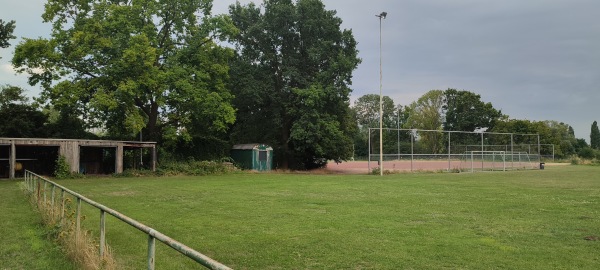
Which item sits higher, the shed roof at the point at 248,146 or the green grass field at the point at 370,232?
the shed roof at the point at 248,146

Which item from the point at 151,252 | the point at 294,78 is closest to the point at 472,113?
the point at 294,78

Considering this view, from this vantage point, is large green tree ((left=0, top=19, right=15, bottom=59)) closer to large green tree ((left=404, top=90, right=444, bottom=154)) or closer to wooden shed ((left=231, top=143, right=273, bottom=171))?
wooden shed ((left=231, top=143, right=273, bottom=171))

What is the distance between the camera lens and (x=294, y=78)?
39.7m

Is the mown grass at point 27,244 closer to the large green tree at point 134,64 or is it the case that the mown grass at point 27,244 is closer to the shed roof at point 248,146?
the large green tree at point 134,64

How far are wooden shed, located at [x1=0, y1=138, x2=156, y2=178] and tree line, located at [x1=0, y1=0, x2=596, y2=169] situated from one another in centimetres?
186

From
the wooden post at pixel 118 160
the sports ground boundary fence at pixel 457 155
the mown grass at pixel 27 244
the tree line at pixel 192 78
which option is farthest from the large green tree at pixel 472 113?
the mown grass at pixel 27 244

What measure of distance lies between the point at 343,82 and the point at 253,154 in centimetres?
1022

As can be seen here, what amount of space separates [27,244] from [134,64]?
23.5 metres

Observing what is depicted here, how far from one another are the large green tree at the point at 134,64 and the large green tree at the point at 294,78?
5.89 meters

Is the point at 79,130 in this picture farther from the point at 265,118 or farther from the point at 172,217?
the point at 172,217

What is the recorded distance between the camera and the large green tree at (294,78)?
38.1 metres

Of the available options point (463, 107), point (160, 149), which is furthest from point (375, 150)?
point (160, 149)

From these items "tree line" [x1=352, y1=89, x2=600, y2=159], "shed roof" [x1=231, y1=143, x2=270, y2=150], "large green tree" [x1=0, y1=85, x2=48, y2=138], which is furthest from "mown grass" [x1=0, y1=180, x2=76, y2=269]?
"tree line" [x1=352, y1=89, x2=600, y2=159]

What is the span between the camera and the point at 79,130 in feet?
111
